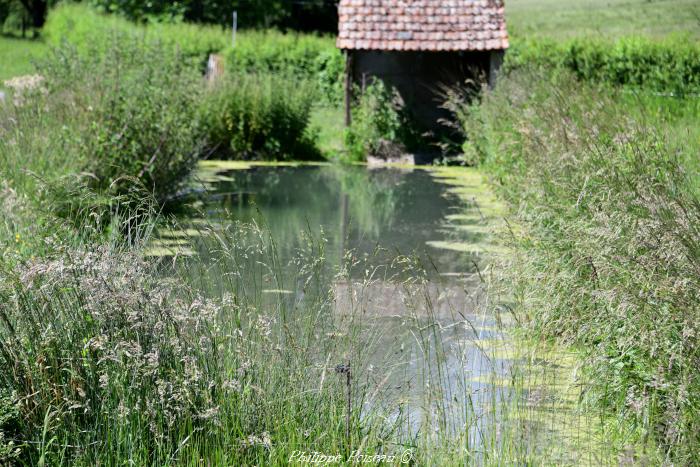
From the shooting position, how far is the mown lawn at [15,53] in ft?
93.7

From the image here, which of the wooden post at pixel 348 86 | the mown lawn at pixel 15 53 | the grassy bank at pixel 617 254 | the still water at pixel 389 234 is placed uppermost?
the mown lawn at pixel 15 53

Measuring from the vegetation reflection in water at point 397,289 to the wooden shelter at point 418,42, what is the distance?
2874 millimetres

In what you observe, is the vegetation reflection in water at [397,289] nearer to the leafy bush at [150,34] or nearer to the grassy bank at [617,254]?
the grassy bank at [617,254]

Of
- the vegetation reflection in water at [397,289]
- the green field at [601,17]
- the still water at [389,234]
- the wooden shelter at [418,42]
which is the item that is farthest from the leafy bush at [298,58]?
the vegetation reflection in water at [397,289]

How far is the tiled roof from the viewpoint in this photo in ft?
66.0

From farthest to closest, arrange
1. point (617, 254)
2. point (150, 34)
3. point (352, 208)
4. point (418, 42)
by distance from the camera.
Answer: point (150, 34), point (418, 42), point (352, 208), point (617, 254)

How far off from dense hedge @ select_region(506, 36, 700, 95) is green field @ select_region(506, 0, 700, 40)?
0.85 ft

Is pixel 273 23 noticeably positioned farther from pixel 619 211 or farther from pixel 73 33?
pixel 619 211

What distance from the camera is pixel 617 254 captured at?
578 cm

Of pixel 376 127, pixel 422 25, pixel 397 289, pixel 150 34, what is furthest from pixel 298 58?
pixel 397 289

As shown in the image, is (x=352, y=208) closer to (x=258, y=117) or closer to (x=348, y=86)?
(x=258, y=117)

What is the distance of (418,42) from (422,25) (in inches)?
17.6

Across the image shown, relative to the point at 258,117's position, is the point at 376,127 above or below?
below

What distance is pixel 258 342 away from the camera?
4.90 metres
